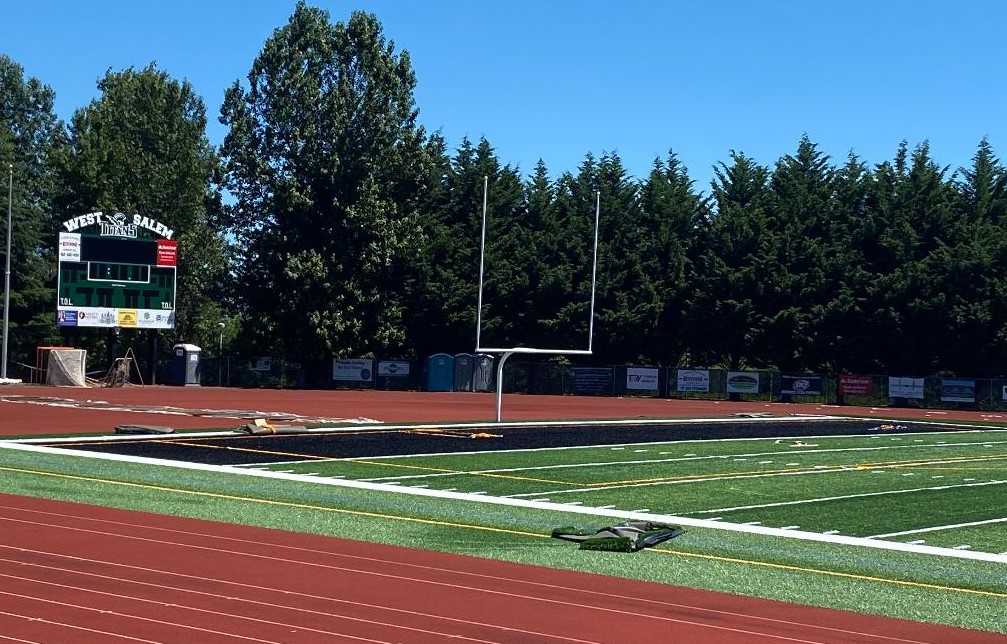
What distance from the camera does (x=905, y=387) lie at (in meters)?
56.1

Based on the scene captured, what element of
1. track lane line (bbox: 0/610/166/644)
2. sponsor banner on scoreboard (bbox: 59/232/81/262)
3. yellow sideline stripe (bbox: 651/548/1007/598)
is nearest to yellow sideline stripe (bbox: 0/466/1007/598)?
yellow sideline stripe (bbox: 651/548/1007/598)

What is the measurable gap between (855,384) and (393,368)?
2096 cm

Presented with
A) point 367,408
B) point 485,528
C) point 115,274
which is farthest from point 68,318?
point 485,528

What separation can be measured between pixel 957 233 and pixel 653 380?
15.9 meters

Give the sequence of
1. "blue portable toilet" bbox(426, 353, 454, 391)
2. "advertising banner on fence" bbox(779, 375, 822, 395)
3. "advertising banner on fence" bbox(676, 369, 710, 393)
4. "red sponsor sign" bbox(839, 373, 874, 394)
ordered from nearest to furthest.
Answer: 1. "red sponsor sign" bbox(839, 373, 874, 394)
2. "advertising banner on fence" bbox(779, 375, 822, 395)
3. "advertising banner on fence" bbox(676, 369, 710, 393)
4. "blue portable toilet" bbox(426, 353, 454, 391)

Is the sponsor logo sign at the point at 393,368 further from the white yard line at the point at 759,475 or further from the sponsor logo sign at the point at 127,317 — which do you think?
the white yard line at the point at 759,475

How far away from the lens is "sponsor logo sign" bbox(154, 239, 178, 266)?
55406 millimetres

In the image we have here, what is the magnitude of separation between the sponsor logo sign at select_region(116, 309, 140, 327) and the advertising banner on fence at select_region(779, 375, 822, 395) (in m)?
27.5

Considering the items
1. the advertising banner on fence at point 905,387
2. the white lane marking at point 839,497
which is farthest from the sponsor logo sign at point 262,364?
the white lane marking at point 839,497

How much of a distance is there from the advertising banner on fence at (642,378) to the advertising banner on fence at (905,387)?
1038 cm

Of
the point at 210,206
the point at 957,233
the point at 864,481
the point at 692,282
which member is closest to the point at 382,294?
the point at 210,206

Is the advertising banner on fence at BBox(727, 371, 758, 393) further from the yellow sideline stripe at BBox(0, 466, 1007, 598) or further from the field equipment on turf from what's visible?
the field equipment on turf

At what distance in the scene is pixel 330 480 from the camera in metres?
19.9

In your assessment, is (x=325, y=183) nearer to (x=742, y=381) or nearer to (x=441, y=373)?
(x=441, y=373)
